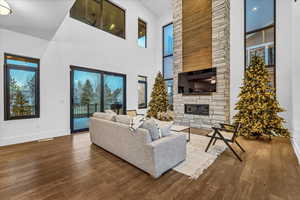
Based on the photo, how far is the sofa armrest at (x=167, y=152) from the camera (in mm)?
1950

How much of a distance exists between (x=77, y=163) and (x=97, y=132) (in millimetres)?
844

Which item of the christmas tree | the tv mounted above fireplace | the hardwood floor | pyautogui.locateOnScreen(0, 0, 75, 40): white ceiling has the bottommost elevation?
the hardwood floor

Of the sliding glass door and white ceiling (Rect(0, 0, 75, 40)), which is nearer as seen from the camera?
white ceiling (Rect(0, 0, 75, 40))

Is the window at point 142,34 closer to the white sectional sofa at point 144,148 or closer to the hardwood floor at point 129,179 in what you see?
the white sectional sofa at point 144,148

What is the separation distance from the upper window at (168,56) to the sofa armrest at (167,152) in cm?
510

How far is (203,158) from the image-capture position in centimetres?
262

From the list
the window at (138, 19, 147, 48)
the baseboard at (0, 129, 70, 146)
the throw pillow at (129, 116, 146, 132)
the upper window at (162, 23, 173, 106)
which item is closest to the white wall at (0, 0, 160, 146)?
the baseboard at (0, 129, 70, 146)

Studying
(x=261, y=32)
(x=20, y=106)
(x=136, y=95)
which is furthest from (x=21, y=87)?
(x=261, y=32)

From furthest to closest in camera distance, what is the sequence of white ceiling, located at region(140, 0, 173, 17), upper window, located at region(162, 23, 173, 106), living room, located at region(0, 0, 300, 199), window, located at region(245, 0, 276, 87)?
upper window, located at region(162, 23, 173, 106) < white ceiling, located at region(140, 0, 173, 17) < window, located at region(245, 0, 276, 87) < living room, located at region(0, 0, 300, 199)

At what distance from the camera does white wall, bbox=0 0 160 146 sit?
3520 mm

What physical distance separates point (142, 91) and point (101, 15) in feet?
12.6

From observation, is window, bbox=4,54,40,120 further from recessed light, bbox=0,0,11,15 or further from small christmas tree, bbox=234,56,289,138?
small christmas tree, bbox=234,56,289,138

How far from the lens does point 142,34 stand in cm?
734

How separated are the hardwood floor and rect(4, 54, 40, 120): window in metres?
1.17
